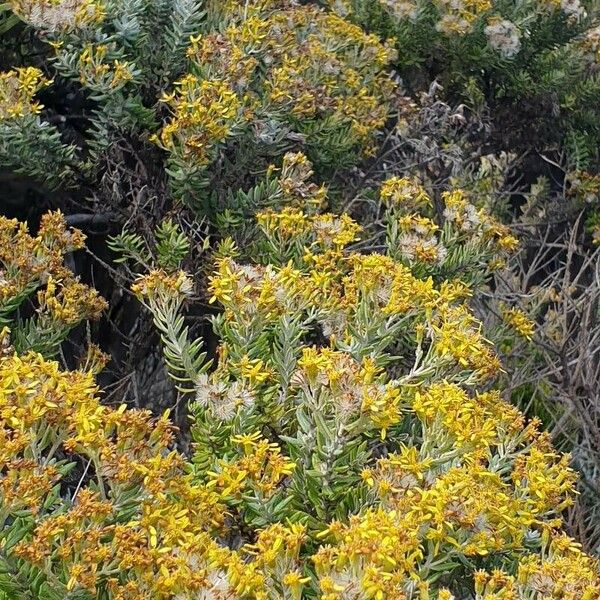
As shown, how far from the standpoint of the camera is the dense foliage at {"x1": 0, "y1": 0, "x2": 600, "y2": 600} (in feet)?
4.97

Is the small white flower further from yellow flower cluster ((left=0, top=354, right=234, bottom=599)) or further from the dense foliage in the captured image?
yellow flower cluster ((left=0, top=354, right=234, bottom=599))

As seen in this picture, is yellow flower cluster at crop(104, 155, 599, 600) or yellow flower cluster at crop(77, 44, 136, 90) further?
yellow flower cluster at crop(77, 44, 136, 90)

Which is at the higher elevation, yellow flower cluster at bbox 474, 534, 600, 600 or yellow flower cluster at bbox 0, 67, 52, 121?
yellow flower cluster at bbox 0, 67, 52, 121

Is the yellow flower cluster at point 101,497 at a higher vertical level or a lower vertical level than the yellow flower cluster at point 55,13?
lower

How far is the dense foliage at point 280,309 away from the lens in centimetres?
151

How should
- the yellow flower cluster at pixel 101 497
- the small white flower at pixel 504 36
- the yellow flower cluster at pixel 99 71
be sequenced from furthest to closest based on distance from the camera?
the small white flower at pixel 504 36 < the yellow flower cluster at pixel 99 71 < the yellow flower cluster at pixel 101 497

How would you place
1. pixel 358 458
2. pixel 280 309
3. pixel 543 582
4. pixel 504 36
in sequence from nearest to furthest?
pixel 543 582 < pixel 358 458 < pixel 280 309 < pixel 504 36

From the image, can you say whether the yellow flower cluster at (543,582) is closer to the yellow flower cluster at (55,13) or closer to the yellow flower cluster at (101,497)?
the yellow flower cluster at (101,497)

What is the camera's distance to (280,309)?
1.99 meters

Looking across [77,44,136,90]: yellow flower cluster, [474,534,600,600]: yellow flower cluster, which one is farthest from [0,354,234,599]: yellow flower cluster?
[77,44,136,90]: yellow flower cluster

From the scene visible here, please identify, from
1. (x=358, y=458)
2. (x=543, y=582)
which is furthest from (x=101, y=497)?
(x=543, y=582)

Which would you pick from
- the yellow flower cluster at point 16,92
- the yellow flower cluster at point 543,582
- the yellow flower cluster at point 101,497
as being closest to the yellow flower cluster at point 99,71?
the yellow flower cluster at point 16,92

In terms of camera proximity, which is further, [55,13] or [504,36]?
[504,36]

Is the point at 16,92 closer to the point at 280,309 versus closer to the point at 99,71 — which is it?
the point at 99,71
